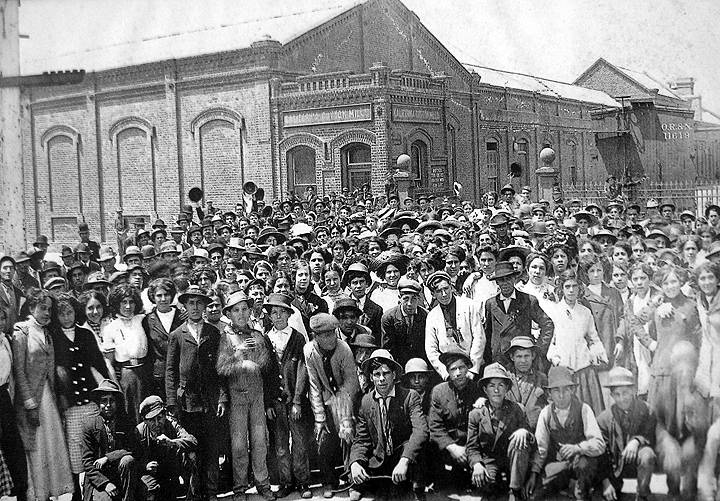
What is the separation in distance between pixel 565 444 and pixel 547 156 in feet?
14.9

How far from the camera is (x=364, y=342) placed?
19.6ft

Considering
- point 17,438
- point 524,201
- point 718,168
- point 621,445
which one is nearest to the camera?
point 621,445

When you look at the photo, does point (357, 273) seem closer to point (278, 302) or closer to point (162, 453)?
point (278, 302)

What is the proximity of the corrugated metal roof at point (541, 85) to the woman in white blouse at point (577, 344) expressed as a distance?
10.8 feet

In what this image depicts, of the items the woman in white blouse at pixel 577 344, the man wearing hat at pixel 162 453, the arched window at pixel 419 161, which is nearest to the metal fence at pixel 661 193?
the arched window at pixel 419 161

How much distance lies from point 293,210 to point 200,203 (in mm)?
2081

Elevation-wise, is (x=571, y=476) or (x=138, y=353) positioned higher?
(x=138, y=353)

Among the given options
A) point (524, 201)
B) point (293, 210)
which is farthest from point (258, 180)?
point (524, 201)

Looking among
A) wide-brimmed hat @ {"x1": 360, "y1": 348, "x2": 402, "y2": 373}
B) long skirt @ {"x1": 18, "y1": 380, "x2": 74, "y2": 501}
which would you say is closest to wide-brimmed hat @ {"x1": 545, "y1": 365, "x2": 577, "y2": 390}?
wide-brimmed hat @ {"x1": 360, "y1": 348, "x2": 402, "y2": 373}

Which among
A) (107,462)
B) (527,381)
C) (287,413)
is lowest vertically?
(107,462)

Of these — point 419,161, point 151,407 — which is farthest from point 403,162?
point 151,407

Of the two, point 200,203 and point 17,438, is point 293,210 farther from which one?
point 17,438

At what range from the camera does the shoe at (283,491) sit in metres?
6.07

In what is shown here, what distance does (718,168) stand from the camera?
26.8ft
